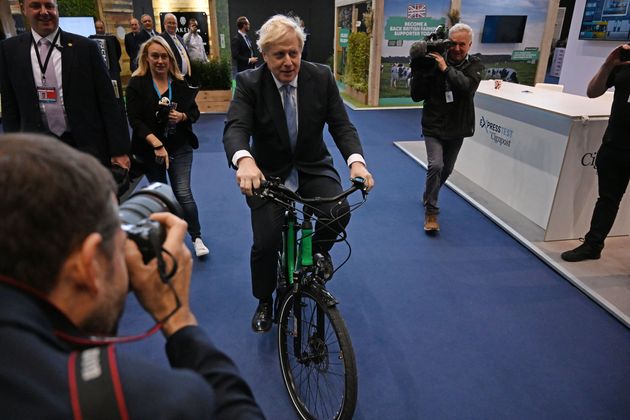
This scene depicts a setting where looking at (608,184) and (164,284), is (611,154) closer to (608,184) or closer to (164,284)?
(608,184)

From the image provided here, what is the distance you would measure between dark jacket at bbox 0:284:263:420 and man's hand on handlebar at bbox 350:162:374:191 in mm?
1174

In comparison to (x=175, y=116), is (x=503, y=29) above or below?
above

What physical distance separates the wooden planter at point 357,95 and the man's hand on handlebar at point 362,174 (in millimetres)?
7624

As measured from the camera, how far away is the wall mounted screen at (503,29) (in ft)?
26.8

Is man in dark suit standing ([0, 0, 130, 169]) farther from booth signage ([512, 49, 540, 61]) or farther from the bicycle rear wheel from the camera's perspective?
booth signage ([512, 49, 540, 61])

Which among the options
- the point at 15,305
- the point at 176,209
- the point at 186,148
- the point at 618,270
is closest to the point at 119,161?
the point at 186,148

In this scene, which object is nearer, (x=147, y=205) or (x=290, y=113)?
(x=147, y=205)

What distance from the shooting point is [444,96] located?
335 cm

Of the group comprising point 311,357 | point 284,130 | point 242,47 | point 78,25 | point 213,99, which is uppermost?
point 78,25

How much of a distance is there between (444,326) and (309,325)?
3.27 feet

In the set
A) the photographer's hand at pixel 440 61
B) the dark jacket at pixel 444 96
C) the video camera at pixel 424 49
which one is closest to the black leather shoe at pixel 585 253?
the dark jacket at pixel 444 96

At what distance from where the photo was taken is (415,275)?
3.06 metres

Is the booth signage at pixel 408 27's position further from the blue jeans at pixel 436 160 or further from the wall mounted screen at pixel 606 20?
the blue jeans at pixel 436 160

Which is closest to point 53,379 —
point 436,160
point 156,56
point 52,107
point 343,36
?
A: point 52,107
